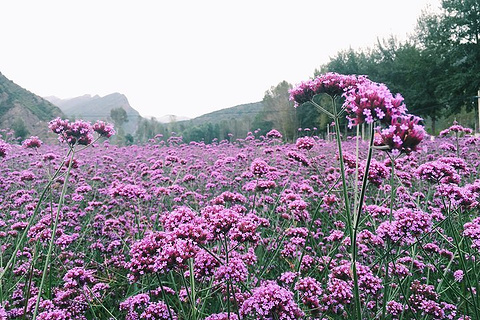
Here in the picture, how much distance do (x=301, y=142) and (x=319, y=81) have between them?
1.26m

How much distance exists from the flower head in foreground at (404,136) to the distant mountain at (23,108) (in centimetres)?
5382

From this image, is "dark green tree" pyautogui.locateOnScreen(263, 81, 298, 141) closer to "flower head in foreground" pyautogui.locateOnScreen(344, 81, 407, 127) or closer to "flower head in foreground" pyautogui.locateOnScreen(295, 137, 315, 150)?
"flower head in foreground" pyautogui.locateOnScreen(295, 137, 315, 150)

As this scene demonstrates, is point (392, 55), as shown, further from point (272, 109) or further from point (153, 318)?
point (153, 318)

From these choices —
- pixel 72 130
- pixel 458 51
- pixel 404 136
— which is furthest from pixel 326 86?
pixel 458 51

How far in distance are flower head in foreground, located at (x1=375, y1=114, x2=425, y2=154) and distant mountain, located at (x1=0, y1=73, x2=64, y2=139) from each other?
177 feet

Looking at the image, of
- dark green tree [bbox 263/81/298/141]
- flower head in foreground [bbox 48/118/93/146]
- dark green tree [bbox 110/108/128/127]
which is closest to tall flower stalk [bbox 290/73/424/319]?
flower head in foreground [bbox 48/118/93/146]

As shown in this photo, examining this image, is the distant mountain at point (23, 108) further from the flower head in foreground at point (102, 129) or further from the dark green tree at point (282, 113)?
the flower head in foreground at point (102, 129)

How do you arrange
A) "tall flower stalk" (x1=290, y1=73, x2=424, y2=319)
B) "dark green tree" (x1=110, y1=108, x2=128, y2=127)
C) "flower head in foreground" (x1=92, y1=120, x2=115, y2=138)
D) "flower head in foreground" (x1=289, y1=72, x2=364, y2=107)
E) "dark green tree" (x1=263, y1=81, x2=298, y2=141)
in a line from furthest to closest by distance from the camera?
1. "dark green tree" (x1=110, y1=108, x2=128, y2=127)
2. "dark green tree" (x1=263, y1=81, x2=298, y2=141)
3. "flower head in foreground" (x1=92, y1=120, x2=115, y2=138)
4. "flower head in foreground" (x1=289, y1=72, x2=364, y2=107)
5. "tall flower stalk" (x1=290, y1=73, x2=424, y2=319)

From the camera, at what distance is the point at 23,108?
5175cm

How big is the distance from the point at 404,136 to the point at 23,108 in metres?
64.4

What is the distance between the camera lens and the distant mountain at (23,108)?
158ft

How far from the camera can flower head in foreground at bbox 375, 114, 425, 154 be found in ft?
4.48

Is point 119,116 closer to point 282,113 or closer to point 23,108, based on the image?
point 23,108

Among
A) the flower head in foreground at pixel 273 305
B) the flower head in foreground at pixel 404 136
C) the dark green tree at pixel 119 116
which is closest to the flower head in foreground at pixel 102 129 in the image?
the flower head in foreground at pixel 273 305
